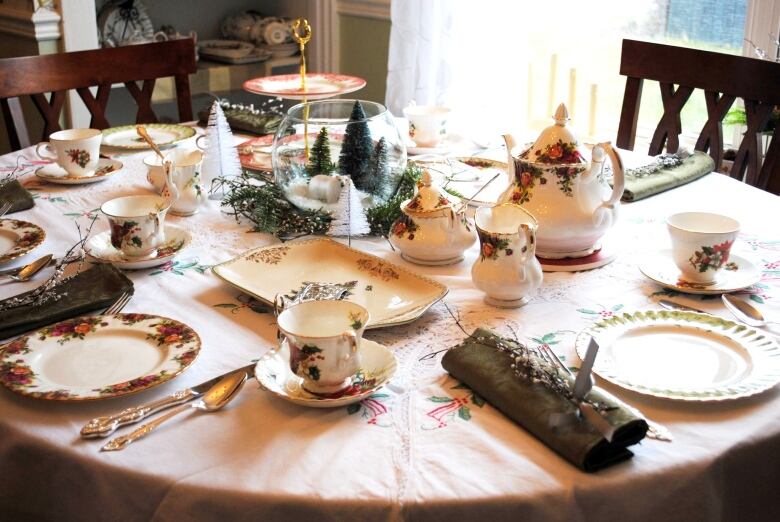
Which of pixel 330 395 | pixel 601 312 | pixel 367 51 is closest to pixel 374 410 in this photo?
pixel 330 395

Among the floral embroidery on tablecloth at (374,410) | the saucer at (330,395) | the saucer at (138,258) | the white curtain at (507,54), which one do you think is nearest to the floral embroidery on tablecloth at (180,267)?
the saucer at (138,258)

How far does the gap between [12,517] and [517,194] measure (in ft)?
2.64

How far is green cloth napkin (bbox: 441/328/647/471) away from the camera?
827 millimetres

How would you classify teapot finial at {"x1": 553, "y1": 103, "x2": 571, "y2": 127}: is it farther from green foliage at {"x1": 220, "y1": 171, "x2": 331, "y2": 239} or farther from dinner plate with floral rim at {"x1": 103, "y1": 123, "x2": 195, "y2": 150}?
dinner plate with floral rim at {"x1": 103, "y1": 123, "x2": 195, "y2": 150}

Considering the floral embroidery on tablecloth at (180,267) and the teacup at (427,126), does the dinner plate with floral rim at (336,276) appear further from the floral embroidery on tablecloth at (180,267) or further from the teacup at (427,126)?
the teacup at (427,126)

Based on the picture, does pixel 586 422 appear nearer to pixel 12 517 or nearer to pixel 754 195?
pixel 12 517

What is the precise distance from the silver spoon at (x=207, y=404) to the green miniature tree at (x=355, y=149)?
1.86 feet

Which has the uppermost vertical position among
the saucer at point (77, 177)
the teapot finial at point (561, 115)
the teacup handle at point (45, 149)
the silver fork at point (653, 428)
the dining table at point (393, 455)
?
the teapot finial at point (561, 115)

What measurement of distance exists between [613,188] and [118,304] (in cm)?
73

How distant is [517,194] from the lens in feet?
4.29

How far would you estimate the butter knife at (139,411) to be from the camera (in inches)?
35.0

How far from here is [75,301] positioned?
3.83 feet

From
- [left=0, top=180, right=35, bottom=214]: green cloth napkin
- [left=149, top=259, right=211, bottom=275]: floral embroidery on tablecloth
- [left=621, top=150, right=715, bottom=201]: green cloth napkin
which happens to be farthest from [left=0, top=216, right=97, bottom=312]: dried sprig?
[left=621, top=150, right=715, bottom=201]: green cloth napkin

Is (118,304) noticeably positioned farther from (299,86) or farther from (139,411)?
(299,86)
